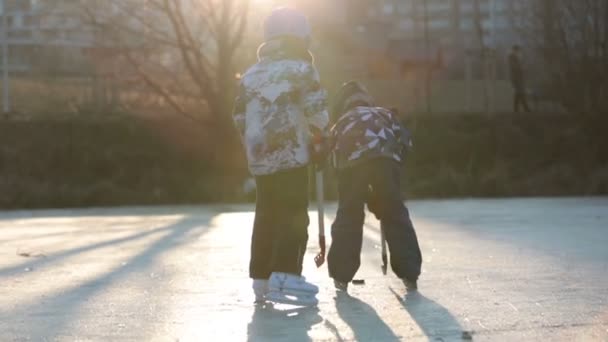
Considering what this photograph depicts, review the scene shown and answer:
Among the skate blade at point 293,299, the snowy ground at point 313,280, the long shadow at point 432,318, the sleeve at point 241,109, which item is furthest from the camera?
the sleeve at point 241,109

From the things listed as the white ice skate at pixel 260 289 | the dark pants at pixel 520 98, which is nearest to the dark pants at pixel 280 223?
the white ice skate at pixel 260 289

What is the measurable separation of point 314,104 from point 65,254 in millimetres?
4478

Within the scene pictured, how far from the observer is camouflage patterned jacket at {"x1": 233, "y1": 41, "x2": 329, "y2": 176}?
6.79 metres

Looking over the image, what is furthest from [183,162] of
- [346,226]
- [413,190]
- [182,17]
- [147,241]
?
[346,226]

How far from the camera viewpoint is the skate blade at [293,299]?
6.68m

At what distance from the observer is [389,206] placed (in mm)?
7414

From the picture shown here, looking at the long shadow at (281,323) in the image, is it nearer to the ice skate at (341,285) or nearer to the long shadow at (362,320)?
the long shadow at (362,320)

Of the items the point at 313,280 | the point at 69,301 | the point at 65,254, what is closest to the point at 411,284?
the point at 313,280

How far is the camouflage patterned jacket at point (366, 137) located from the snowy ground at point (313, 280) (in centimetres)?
83

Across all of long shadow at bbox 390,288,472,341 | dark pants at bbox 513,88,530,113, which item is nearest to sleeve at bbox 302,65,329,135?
long shadow at bbox 390,288,472,341

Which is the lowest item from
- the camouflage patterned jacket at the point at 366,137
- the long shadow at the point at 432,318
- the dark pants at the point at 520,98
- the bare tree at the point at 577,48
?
the long shadow at the point at 432,318

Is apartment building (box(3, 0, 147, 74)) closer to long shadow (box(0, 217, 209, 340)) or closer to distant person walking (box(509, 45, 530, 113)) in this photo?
distant person walking (box(509, 45, 530, 113))

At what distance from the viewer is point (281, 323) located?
610 cm

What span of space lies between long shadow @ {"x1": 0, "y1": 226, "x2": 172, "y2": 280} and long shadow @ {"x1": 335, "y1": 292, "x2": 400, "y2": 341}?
3.09 metres
